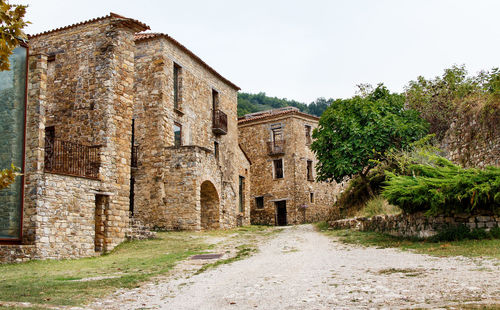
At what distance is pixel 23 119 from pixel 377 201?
10827 millimetres

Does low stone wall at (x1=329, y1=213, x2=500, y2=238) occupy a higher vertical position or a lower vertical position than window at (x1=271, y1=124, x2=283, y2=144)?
lower

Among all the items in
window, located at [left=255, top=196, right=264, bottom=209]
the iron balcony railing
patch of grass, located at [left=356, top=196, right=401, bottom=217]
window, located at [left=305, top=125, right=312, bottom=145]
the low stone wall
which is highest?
→ window, located at [left=305, top=125, right=312, bottom=145]

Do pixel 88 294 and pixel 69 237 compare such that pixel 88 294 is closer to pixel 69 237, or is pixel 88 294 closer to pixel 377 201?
pixel 69 237

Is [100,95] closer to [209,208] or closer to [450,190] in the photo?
[209,208]

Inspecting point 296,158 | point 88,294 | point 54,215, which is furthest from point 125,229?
point 296,158

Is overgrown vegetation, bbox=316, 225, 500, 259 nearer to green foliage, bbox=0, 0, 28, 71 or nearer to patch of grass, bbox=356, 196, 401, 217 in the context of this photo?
patch of grass, bbox=356, 196, 401, 217

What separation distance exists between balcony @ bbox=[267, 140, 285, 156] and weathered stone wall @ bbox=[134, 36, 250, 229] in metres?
10.1

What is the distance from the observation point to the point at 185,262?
10562 millimetres

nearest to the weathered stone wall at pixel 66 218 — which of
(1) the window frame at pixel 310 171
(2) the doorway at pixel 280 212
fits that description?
(2) the doorway at pixel 280 212

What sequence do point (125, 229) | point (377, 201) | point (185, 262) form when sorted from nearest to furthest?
1. point (185, 262)
2. point (125, 229)
3. point (377, 201)

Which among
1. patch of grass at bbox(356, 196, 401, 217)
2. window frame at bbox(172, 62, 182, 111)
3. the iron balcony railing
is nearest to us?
patch of grass at bbox(356, 196, 401, 217)

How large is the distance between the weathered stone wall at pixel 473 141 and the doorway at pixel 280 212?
54.5 feet

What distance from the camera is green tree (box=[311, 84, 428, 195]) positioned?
16828 mm

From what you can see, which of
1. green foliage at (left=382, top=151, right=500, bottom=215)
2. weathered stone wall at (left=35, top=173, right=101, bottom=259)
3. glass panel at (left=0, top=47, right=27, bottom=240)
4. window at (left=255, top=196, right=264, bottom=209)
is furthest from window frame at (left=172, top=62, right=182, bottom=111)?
window at (left=255, top=196, right=264, bottom=209)
